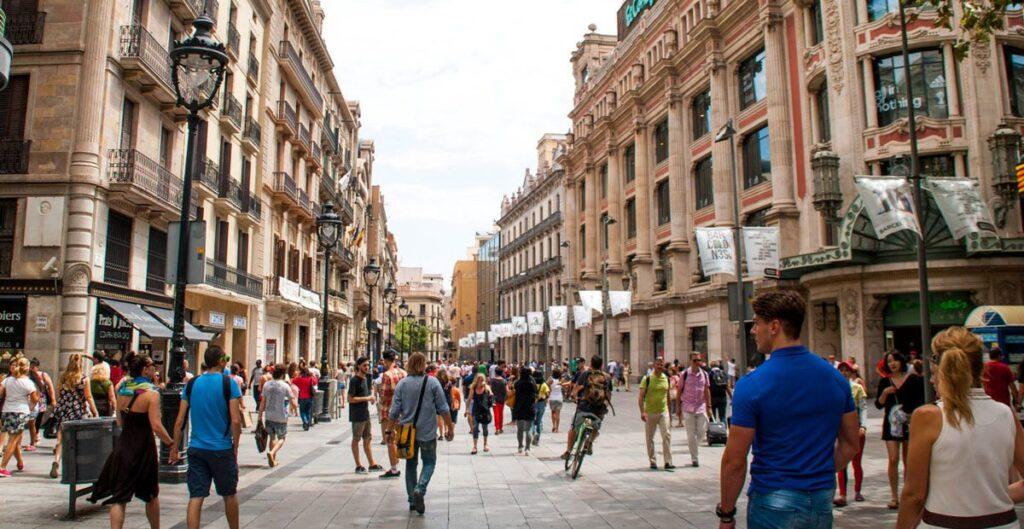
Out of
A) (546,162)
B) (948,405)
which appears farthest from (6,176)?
(546,162)

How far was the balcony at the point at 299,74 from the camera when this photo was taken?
3281 centimetres

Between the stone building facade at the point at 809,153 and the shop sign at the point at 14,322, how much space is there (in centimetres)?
2288

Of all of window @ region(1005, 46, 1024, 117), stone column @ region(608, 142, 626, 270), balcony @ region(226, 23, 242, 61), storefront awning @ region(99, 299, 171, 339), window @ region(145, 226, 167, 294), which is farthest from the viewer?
stone column @ region(608, 142, 626, 270)

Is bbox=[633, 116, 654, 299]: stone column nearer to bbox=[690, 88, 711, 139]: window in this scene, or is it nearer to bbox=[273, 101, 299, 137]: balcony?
bbox=[690, 88, 711, 139]: window

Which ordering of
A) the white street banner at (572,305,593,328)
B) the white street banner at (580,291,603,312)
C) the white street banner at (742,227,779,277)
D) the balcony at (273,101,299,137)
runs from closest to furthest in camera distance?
the white street banner at (742,227,779,277) < the balcony at (273,101,299,137) < the white street banner at (580,291,603,312) < the white street banner at (572,305,593,328)

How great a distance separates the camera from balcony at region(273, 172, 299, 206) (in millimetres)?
32062

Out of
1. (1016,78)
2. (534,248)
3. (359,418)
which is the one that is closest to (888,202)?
(1016,78)

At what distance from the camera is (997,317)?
19.1 metres

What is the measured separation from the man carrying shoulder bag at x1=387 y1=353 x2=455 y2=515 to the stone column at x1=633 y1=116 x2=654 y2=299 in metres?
33.5

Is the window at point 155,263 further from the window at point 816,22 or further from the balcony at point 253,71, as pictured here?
the window at point 816,22

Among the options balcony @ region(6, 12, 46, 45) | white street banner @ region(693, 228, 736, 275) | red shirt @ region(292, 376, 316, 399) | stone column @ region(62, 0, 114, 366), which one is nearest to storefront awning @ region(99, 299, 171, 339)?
stone column @ region(62, 0, 114, 366)

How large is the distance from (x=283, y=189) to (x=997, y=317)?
26.5 m

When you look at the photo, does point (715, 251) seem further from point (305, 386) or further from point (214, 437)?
point (214, 437)

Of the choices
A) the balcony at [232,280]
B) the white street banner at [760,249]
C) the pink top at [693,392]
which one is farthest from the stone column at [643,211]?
the pink top at [693,392]
